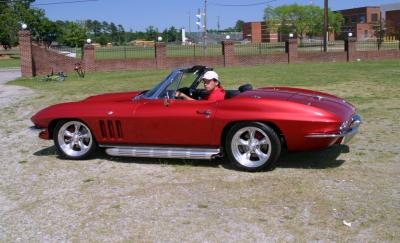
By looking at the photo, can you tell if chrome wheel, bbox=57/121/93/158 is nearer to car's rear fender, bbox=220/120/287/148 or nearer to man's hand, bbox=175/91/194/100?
man's hand, bbox=175/91/194/100

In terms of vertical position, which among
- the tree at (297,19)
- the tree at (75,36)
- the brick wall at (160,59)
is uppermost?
the tree at (297,19)

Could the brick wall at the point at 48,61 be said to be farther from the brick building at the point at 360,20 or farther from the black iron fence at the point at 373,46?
the brick building at the point at 360,20

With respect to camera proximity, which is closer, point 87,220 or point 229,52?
point 87,220

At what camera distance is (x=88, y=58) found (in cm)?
3225

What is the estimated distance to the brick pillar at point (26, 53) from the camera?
28.8 metres

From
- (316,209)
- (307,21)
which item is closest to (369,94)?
(316,209)

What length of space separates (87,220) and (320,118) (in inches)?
103

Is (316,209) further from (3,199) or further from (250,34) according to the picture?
(250,34)

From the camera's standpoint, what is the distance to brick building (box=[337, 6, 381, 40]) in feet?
355

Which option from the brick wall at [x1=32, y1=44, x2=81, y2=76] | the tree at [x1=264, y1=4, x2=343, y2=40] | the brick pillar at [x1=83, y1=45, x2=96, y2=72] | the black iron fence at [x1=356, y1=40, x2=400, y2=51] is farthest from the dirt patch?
the tree at [x1=264, y1=4, x2=343, y2=40]

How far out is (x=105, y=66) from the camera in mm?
33156

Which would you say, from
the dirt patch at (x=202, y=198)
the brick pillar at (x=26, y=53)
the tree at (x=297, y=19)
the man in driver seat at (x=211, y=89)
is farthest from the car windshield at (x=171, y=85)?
the tree at (x=297, y=19)

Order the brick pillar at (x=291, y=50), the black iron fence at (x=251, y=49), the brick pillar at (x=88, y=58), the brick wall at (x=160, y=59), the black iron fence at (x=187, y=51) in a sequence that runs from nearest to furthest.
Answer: the brick wall at (x=160, y=59)
the brick pillar at (x=88, y=58)
the brick pillar at (x=291, y=50)
the black iron fence at (x=251, y=49)
the black iron fence at (x=187, y=51)

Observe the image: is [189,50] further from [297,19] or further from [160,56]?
[297,19]
